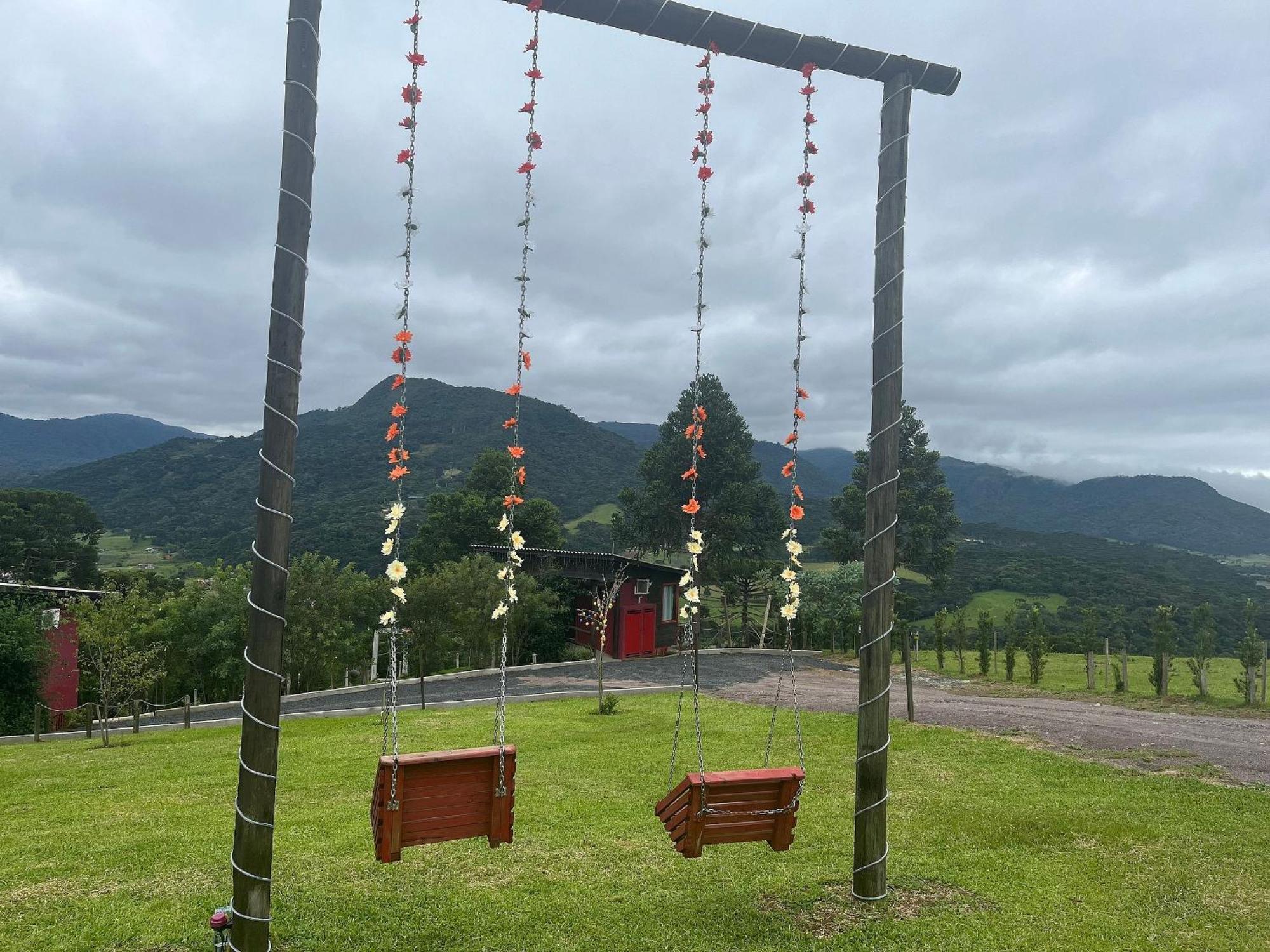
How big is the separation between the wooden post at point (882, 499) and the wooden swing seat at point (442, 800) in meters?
2.54

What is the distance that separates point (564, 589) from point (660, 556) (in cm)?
925

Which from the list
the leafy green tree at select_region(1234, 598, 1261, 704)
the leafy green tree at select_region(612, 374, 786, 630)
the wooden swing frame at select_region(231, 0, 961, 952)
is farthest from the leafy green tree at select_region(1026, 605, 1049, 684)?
the wooden swing frame at select_region(231, 0, 961, 952)

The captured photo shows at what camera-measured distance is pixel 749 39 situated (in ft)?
17.6

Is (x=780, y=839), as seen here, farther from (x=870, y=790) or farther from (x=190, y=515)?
(x=190, y=515)

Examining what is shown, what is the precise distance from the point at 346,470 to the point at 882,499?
238 ft

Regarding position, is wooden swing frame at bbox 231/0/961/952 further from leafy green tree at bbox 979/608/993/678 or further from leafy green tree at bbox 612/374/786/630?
leafy green tree at bbox 612/374/786/630

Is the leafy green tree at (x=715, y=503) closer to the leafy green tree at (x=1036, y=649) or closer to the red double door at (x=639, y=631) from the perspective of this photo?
the red double door at (x=639, y=631)

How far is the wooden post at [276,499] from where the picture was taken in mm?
4090

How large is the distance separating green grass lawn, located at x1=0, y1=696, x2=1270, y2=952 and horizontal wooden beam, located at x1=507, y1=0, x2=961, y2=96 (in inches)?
241

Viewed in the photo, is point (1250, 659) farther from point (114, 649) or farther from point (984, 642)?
point (114, 649)

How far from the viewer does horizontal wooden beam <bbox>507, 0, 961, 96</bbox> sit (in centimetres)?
507

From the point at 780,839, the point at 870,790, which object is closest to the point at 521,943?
the point at 780,839

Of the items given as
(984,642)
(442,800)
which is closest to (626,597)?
(984,642)

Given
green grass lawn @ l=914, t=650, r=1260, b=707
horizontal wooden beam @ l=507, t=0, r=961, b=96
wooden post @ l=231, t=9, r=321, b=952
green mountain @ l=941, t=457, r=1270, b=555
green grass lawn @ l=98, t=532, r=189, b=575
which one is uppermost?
green mountain @ l=941, t=457, r=1270, b=555
